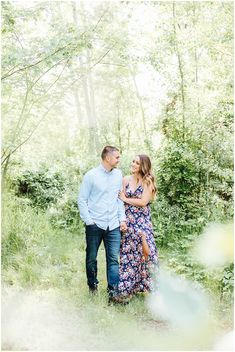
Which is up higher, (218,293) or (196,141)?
(196,141)

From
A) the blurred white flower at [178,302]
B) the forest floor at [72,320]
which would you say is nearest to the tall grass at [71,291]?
the forest floor at [72,320]

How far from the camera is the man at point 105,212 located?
4.30 meters

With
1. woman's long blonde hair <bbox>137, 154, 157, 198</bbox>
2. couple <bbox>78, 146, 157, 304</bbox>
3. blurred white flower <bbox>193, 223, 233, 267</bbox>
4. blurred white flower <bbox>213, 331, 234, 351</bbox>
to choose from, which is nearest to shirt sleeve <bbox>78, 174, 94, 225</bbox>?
couple <bbox>78, 146, 157, 304</bbox>

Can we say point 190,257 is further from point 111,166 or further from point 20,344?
point 20,344

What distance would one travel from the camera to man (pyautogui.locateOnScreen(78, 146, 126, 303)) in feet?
14.1

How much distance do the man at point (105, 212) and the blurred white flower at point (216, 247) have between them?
920 mm

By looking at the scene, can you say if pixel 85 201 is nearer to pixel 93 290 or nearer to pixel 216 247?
pixel 93 290

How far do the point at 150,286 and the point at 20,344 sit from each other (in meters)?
1.56

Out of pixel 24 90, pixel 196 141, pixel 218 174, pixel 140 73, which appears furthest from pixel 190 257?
pixel 140 73

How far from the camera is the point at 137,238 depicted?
4.55m

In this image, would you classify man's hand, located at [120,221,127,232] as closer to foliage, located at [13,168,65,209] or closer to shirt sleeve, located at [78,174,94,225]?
shirt sleeve, located at [78,174,94,225]

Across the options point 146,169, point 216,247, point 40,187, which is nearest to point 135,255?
point 146,169

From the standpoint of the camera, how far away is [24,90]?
16.0 feet

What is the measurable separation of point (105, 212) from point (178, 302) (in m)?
1.15
